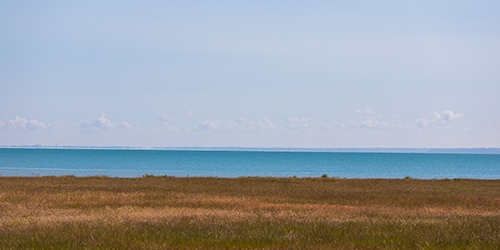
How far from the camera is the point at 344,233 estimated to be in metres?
14.3

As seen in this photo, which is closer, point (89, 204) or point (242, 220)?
point (242, 220)

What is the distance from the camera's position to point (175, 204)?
25.0 m

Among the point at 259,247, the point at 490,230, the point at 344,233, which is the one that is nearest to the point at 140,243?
the point at 259,247

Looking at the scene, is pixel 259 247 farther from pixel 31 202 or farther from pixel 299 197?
pixel 299 197

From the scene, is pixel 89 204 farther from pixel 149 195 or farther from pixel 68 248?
pixel 68 248

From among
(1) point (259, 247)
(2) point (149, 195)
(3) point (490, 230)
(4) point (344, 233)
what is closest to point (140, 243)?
(1) point (259, 247)

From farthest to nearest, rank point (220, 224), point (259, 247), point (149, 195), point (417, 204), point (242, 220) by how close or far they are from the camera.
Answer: point (149, 195)
point (417, 204)
point (242, 220)
point (220, 224)
point (259, 247)

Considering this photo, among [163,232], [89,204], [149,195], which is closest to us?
[163,232]

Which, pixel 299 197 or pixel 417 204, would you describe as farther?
pixel 299 197

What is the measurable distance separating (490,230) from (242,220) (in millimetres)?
6595

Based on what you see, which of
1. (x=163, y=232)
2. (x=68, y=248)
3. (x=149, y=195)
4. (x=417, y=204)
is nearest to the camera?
(x=68, y=248)

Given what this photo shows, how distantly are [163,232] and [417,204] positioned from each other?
646 inches

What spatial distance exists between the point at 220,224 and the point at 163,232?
7.07 feet

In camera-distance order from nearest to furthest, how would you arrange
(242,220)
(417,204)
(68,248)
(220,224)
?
(68,248) < (220,224) < (242,220) < (417,204)
